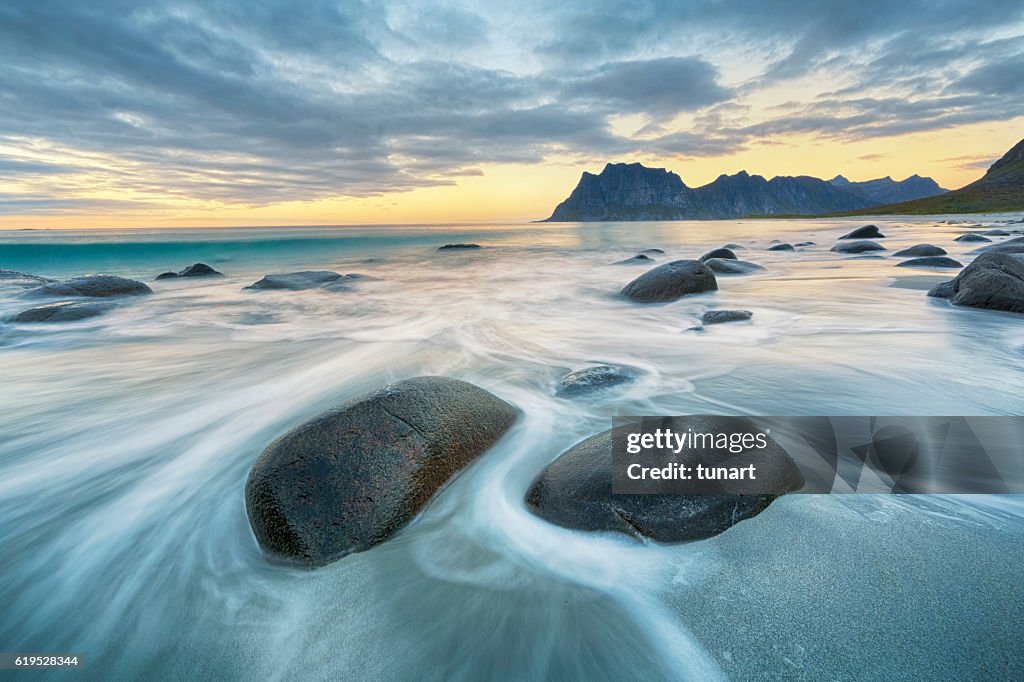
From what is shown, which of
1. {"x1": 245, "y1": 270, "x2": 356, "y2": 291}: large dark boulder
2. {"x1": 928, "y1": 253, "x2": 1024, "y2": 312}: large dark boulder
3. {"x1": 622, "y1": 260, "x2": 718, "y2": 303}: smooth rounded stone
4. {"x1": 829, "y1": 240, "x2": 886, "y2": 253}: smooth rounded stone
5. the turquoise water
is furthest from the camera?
{"x1": 829, "y1": 240, "x2": 886, "y2": 253}: smooth rounded stone

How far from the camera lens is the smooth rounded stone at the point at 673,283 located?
35.2 feet

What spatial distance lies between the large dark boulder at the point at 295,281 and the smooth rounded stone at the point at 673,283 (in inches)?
449

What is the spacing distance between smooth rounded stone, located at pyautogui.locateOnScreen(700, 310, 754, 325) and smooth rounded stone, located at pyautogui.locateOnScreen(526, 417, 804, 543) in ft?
17.3

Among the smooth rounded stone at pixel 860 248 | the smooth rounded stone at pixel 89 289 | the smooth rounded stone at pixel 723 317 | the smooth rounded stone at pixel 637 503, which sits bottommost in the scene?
the smooth rounded stone at pixel 860 248

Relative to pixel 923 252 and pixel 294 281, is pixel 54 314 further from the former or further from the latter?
pixel 923 252

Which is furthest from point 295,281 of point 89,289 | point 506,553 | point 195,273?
point 506,553

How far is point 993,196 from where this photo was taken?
73938 millimetres

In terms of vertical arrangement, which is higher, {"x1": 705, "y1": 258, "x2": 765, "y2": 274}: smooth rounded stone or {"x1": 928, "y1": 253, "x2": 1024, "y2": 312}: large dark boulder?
{"x1": 928, "y1": 253, "x2": 1024, "y2": 312}: large dark boulder

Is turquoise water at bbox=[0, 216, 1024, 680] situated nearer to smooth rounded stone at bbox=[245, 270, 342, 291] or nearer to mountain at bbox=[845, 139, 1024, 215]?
smooth rounded stone at bbox=[245, 270, 342, 291]

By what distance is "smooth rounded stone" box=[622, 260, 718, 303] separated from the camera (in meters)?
10.7

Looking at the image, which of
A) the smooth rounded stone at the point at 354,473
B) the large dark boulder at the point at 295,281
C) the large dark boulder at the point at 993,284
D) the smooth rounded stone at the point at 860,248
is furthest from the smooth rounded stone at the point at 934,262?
the large dark boulder at the point at 295,281

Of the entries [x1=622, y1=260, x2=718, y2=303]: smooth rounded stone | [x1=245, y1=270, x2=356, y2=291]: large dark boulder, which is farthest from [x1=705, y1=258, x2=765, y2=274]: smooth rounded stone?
[x1=245, y1=270, x2=356, y2=291]: large dark boulder

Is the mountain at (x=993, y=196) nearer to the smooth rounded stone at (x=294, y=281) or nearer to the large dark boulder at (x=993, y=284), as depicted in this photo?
the large dark boulder at (x=993, y=284)

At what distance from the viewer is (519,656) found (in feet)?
6.50
